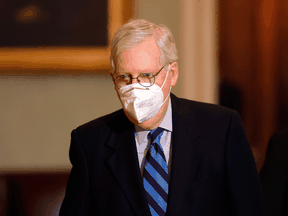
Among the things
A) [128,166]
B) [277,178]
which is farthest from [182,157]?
[277,178]

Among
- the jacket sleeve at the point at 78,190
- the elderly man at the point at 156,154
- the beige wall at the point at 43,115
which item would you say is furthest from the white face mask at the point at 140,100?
the beige wall at the point at 43,115

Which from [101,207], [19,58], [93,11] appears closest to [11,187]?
[19,58]

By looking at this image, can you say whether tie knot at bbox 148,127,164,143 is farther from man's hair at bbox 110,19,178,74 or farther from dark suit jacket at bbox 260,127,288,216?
dark suit jacket at bbox 260,127,288,216

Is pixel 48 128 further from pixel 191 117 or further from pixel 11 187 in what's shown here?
pixel 191 117

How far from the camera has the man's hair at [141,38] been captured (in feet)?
2.71

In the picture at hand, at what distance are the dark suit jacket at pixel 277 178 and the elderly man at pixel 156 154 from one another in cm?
34

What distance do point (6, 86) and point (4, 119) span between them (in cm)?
18

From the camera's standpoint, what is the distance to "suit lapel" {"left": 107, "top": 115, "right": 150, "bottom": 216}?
0.85 m

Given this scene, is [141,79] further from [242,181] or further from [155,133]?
[242,181]

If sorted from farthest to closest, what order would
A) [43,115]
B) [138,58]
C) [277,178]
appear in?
[43,115] < [277,178] < [138,58]

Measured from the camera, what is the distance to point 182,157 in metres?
0.87

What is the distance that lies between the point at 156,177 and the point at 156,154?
0.07 metres

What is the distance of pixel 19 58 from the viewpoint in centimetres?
144

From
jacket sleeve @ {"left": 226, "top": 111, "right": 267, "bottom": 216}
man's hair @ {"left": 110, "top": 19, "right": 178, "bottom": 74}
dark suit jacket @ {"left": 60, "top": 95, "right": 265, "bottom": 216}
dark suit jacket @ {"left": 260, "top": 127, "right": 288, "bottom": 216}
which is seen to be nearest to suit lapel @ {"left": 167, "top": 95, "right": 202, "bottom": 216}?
dark suit jacket @ {"left": 60, "top": 95, "right": 265, "bottom": 216}
